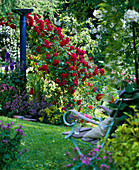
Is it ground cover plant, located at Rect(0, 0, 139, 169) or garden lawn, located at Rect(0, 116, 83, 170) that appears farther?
garden lawn, located at Rect(0, 116, 83, 170)

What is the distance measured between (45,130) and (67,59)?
5.45 ft

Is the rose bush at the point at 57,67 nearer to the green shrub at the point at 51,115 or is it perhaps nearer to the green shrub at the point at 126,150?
the green shrub at the point at 51,115

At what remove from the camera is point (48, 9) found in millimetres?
9594

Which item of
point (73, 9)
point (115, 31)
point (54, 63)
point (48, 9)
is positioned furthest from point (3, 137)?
point (48, 9)

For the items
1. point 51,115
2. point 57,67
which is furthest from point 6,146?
point 57,67

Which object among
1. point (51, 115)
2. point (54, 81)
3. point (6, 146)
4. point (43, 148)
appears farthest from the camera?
point (54, 81)

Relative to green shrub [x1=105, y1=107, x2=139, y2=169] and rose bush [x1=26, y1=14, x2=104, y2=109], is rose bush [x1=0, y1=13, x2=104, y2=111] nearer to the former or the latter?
rose bush [x1=26, y1=14, x2=104, y2=109]

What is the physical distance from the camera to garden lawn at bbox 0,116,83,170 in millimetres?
2906

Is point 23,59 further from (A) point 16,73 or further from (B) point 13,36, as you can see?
(B) point 13,36

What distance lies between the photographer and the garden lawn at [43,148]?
2.91 m

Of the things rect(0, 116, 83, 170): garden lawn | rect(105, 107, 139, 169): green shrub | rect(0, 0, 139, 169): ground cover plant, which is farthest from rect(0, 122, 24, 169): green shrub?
rect(105, 107, 139, 169): green shrub

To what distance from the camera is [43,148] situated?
3.46m

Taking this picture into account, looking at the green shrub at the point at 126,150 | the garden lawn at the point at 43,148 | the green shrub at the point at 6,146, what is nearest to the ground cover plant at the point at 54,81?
the garden lawn at the point at 43,148

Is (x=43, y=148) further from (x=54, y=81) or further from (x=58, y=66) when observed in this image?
(x=58, y=66)
